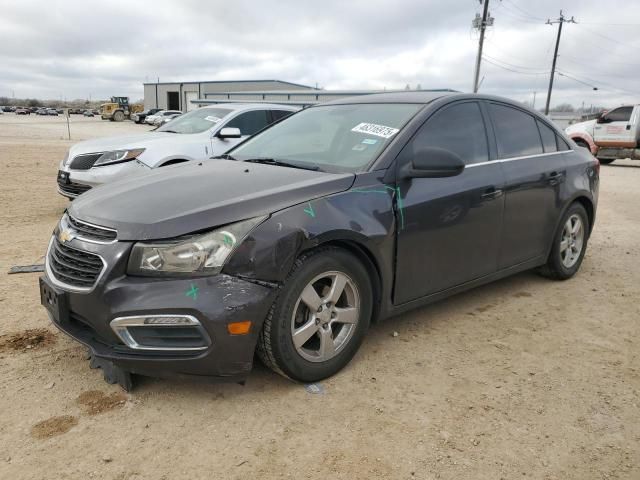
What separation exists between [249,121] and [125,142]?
185 cm

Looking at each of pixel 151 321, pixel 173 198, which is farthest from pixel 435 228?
pixel 151 321

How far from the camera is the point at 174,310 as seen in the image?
2414mm

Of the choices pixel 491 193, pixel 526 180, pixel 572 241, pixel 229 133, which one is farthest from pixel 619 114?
pixel 491 193

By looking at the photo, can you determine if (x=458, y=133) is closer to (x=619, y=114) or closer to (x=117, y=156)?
(x=117, y=156)

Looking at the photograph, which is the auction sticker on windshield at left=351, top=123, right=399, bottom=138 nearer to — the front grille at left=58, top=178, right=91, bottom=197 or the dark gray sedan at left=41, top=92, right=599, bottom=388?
the dark gray sedan at left=41, top=92, right=599, bottom=388

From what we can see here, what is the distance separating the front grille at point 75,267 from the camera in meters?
2.56

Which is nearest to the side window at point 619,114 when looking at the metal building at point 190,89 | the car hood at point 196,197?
the car hood at point 196,197

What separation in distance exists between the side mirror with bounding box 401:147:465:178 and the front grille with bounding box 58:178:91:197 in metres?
4.73

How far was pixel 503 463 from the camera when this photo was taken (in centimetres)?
229

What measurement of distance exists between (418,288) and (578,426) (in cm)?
118

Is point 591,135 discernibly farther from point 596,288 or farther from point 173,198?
point 173,198

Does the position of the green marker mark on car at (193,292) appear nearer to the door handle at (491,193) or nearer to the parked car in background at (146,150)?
the door handle at (491,193)

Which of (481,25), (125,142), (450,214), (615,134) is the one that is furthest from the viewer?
(481,25)

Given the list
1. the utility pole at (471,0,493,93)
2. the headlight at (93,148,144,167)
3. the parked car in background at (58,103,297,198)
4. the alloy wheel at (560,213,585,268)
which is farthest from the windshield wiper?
the utility pole at (471,0,493,93)
